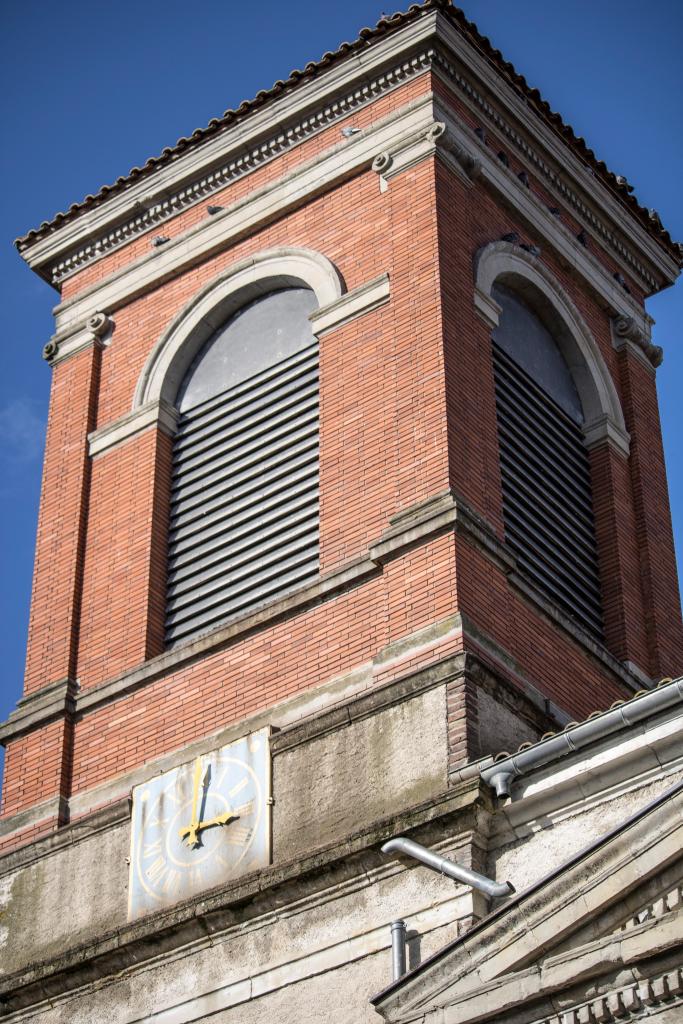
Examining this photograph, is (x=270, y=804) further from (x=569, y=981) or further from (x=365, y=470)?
(x=569, y=981)

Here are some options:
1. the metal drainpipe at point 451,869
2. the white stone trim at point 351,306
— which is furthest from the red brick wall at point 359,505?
the metal drainpipe at point 451,869

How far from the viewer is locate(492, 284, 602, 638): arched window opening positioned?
21391 millimetres

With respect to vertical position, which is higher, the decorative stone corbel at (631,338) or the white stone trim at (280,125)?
the white stone trim at (280,125)

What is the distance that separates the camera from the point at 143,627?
21406 mm

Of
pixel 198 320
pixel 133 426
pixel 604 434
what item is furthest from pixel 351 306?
pixel 604 434

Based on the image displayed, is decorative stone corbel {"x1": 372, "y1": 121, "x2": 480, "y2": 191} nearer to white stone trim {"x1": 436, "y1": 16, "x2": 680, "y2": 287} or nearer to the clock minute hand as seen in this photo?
white stone trim {"x1": 436, "y1": 16, "x2": 680, "y2": 287}

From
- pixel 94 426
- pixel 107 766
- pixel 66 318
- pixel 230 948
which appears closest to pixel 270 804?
pixel 230 948

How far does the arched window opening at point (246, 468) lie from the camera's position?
21109mm

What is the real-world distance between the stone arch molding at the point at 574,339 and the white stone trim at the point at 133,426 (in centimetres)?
369

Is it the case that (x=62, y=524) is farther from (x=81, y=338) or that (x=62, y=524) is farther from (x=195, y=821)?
(x=195, y=821)

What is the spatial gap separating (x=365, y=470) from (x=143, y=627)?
107 inches

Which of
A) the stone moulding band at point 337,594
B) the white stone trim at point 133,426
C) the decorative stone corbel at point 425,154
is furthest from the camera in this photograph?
the white stone trim at point 133,426

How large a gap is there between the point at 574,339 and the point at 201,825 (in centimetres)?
794

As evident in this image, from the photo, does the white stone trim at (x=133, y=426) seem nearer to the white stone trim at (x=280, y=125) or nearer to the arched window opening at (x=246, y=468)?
the arched window opening at (x=246, y=468)
